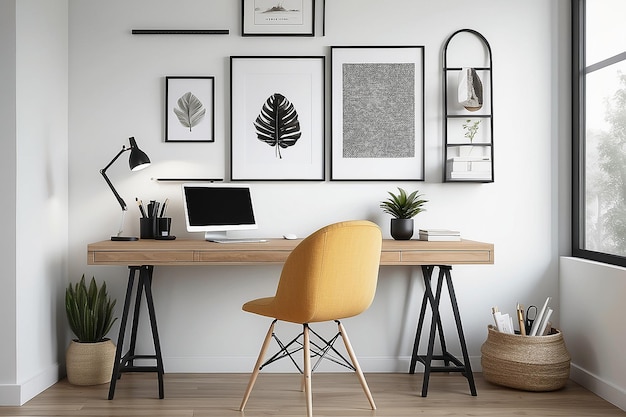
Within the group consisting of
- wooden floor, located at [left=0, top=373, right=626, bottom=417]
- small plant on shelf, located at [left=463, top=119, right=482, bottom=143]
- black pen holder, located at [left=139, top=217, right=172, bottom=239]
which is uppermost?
small plant on shelf, located at [left=463, top=119, right=482, bottom=143]

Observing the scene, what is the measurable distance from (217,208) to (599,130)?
87.7 inches

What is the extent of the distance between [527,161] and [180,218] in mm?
2191

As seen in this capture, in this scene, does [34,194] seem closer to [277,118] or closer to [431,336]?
[277,118]

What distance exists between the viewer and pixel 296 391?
3340 mm

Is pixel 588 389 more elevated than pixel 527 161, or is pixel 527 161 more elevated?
pixel 527 161

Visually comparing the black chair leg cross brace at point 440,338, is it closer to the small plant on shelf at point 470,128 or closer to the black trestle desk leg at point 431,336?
the black trestle desk leg at point 431,336

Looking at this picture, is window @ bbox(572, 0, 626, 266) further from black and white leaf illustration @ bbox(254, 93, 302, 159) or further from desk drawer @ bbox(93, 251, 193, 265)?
desk drawer @ bbox(93, 251, 193, 265)

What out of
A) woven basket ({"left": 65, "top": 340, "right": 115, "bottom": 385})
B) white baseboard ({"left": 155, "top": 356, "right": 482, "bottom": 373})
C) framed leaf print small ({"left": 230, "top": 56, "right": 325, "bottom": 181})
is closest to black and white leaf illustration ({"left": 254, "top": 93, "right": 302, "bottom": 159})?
framed leaf print small ({"left": 230, "top": 56, "right": 325, "bottom": 181})

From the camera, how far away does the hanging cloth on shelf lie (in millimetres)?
3645

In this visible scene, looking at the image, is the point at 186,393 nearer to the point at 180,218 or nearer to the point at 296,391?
the point at 296,391

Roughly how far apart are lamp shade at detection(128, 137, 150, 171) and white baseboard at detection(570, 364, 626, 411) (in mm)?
2765

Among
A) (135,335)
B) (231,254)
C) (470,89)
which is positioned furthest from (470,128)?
(135,335)

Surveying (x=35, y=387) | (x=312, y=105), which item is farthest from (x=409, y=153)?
(x=35, y=387)

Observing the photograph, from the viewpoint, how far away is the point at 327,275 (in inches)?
107
